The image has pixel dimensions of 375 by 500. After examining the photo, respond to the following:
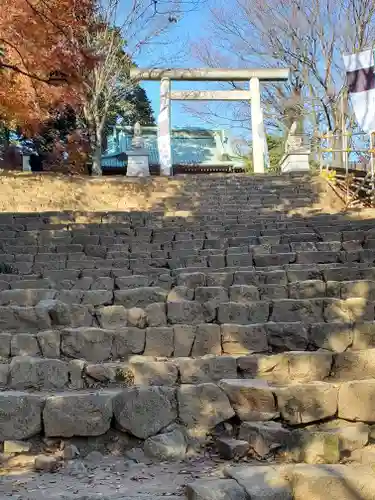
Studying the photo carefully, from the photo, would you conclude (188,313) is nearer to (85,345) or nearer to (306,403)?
(85,345)

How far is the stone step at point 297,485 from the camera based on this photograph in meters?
2.30

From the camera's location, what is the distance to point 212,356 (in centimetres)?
375

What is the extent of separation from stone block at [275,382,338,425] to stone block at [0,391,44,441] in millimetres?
1427

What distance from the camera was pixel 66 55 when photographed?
24.5 feet

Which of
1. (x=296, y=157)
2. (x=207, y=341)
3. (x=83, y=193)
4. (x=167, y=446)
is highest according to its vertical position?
(x=296, y=157)

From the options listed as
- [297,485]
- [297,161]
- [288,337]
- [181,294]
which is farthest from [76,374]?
[297,161]

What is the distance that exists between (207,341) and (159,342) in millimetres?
368

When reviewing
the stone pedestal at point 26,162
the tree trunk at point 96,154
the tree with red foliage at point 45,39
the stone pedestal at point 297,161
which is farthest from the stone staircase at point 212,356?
the stone pedestal at point 26,162

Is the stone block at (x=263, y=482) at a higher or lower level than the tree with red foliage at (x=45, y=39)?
lower

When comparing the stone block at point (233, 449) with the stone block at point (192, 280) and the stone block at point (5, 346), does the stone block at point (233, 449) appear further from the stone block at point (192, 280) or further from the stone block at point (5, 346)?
the stone block at point (192, 280)

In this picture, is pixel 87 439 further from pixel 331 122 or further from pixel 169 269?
pixel 331 122

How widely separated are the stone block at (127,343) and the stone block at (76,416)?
88 centimetres

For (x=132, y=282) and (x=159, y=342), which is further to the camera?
(x=132, y=282)

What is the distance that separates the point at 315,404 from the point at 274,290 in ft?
5.81
